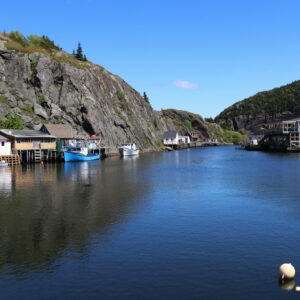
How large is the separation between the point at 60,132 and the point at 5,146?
65.1ft

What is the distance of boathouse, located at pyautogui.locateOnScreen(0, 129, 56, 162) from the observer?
9081cm

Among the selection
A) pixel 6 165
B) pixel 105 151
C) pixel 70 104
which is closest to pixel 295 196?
pixel 6 165

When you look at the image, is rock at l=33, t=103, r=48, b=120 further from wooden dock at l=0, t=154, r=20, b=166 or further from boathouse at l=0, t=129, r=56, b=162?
wooden dock at l=0, t=154, r=20, b=166

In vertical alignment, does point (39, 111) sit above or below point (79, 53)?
below

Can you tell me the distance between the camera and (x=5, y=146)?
292 feet

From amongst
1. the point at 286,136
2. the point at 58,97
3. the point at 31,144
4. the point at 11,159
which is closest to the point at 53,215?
the point at 11,159

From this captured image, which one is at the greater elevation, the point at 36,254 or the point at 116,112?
the point at 116,112

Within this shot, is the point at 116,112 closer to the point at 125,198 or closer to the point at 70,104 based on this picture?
the point at 70,104

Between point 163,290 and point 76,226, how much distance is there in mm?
13128

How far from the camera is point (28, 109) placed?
11712 cm

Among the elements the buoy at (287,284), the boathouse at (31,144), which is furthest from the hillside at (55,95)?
the buoy at (287,284)

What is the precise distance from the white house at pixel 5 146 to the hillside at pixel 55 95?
49.2 feet

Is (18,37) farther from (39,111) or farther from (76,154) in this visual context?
(76,154)

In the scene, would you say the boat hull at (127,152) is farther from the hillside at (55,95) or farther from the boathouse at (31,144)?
the boathouse at (31,144)
